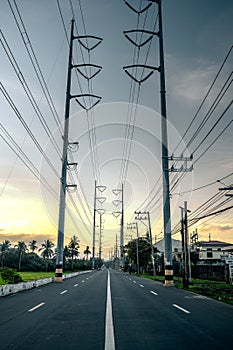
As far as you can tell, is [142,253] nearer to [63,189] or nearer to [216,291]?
[63,189]

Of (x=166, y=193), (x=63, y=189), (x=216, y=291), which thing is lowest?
(x=216, y=291)

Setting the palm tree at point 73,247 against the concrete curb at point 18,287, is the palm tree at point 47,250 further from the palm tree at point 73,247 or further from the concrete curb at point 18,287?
the concrete curb at point 18,287

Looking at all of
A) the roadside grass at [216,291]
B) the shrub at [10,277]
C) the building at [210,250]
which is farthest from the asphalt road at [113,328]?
the building at [210,250]

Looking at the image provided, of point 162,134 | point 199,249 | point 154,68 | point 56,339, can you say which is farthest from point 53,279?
point 199,249

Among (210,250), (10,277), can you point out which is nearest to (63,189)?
(10,277)

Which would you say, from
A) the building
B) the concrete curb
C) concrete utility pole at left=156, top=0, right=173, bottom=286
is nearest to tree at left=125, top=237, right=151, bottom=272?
the building

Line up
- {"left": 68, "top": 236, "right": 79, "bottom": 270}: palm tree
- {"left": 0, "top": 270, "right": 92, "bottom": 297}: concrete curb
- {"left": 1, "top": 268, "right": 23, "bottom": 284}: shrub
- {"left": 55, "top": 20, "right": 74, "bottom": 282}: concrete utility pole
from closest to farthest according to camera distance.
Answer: {"left": 0, "top": 270, "right": 92, "bottom": 297}: concrete curb, {"left": 1, "top": 268, "right": 23, "bottom": 284}: shrub, {"left": 55, "top": 20, "right": 74, "bottom": 282}: concrete utility pole, {"left": 68, "top": 236, "right": 79, "bottom": 270}: palm tree

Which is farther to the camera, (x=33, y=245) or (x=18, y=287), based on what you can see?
(x=33, y=245)

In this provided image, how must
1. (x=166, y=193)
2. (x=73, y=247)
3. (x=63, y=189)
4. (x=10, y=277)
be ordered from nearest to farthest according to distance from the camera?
(x=10, y=277) < (x=166, y=193) < (x=63, y=189) < (x=73, y=247)

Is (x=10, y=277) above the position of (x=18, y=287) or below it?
above

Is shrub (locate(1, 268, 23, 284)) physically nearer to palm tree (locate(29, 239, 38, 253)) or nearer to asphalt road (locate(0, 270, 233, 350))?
asphalt road (locate(0, 270, 233, 350))

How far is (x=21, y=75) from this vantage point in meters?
17.9

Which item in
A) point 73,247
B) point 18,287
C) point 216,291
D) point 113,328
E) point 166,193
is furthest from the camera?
point 73,247

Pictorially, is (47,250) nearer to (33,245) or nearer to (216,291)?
(33,245)
